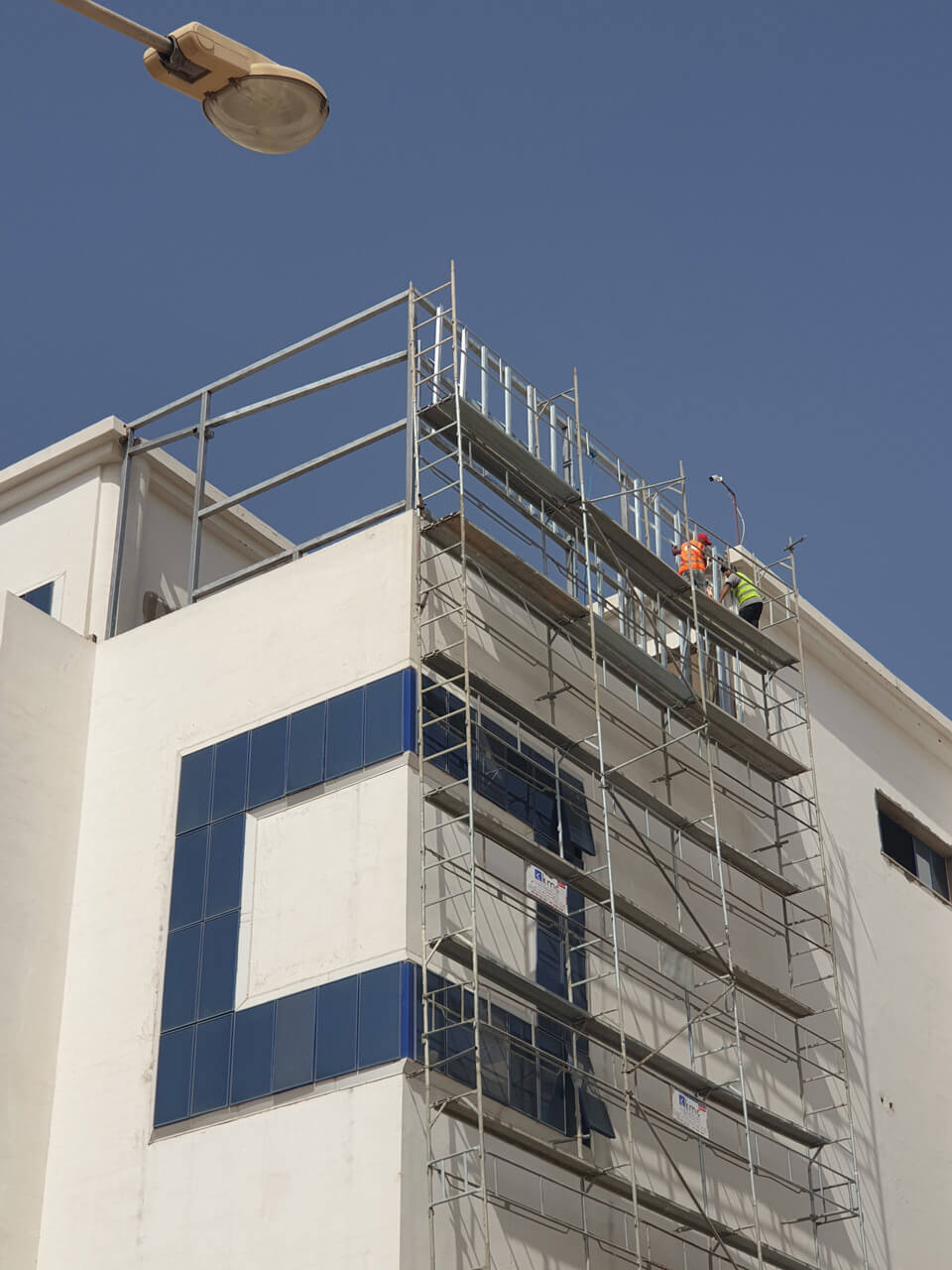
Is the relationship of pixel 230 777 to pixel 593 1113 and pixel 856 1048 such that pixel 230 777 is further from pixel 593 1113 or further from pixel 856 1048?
pixel 856 1048

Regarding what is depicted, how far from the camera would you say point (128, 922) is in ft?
70.9

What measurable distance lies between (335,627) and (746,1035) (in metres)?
7.16

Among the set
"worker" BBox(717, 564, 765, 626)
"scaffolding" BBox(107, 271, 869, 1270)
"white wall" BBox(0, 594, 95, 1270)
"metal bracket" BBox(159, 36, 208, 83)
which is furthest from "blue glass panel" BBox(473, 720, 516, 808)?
"metal bracket" BBox(159, 36, 208, 83)

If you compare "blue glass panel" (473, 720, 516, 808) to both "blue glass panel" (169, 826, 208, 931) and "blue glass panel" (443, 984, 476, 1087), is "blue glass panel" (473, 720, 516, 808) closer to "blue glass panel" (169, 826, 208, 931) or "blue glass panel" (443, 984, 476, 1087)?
"blue glass panel" (443, 984, 476, 1087)

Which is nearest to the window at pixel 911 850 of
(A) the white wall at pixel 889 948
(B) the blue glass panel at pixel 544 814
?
(A) the white wall at pixel 889 948

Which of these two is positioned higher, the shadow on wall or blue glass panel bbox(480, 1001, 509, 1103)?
the shadow on wall

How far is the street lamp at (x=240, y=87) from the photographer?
41.0 feet

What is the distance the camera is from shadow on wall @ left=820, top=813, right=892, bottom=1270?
24484 millimetres

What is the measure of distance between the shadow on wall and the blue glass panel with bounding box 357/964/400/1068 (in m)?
8.01

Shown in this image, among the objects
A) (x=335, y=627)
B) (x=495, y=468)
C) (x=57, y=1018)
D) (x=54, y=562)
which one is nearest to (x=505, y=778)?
(x=335, y=627)

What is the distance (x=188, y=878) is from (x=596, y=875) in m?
4.61

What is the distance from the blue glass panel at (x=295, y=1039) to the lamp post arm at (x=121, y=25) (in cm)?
1033

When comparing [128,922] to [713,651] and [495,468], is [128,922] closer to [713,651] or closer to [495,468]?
[495,468]

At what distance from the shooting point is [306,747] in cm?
2116
